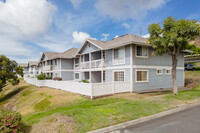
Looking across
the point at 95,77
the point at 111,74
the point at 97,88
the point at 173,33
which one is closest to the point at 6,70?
the point at 95,77

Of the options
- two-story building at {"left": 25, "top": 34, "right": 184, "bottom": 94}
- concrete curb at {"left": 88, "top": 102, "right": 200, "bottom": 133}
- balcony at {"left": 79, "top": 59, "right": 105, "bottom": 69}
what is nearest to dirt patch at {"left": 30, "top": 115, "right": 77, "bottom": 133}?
concrete curb at {"left": 88, "top": 102, "right": 200, "bottom": 133}

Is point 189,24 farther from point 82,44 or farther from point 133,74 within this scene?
point 82,44

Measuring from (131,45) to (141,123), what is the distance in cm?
1061

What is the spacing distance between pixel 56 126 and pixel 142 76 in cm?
1301

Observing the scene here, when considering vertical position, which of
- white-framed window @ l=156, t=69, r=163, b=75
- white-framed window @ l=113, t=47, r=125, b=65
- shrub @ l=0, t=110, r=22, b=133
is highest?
white-framed window @ l=113, t=47, r=125, b=65

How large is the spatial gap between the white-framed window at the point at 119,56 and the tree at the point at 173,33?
448 cm

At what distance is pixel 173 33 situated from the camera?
11633mm

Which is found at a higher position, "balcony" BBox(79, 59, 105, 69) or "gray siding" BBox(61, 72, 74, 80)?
"balcony" BBox(79, 59, 105, 69)

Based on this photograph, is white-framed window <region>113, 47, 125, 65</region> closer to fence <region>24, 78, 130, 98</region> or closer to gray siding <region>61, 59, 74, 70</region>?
fence <region>24, 78, 130, 98</region>

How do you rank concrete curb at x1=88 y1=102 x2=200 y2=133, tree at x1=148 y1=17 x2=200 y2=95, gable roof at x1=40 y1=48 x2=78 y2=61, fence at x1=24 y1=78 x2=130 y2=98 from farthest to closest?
1. gable roof at x1=40 y1=48 x2=78 y2=61
2. fence at x1=24 y1=78 x2=130 y2=98
3. tree at x1=148 y1=17 x2=200 y2=95
4. concrete curb at x1=88 y1=102 x2=200 y2=133

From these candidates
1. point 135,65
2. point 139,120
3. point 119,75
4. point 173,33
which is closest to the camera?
point 139,120

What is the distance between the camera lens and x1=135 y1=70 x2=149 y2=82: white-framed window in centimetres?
1659

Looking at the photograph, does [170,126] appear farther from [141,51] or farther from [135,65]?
[141,51]

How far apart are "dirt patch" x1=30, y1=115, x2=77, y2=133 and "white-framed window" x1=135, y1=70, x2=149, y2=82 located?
11285 millimetres
